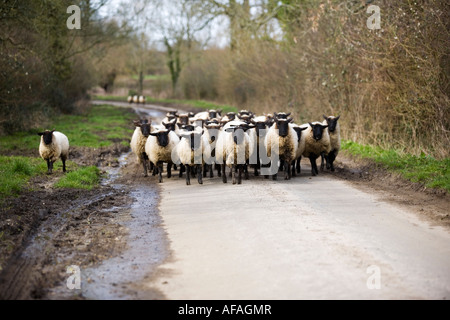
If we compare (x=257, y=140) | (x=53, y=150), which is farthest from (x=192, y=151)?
(x=53, y=150)

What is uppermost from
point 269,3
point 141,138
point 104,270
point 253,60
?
point 269,3

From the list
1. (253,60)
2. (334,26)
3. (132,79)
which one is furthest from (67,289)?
(132,79)

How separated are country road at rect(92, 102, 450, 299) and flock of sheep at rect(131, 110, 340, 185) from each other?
2.36 metres

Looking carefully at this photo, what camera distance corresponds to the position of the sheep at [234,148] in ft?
42.8

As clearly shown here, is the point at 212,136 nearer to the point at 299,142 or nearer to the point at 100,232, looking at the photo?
the point at 299,142

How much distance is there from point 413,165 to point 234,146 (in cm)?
413

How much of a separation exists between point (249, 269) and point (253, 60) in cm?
2617

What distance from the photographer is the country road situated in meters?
5.82

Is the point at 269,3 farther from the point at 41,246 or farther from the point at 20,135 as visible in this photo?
the point at 41,246

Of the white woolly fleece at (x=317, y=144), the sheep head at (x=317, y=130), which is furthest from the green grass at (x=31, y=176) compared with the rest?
the sheep head at (x=317, y=130)

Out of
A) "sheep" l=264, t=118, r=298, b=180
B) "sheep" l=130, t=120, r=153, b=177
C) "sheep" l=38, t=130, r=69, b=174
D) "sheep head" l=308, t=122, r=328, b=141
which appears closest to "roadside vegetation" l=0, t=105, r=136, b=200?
"sheep" l=38, t=130, r=69, b=174

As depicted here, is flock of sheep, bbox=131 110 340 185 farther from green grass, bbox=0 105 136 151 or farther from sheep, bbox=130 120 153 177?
green grass, bbox=0 105 136 151

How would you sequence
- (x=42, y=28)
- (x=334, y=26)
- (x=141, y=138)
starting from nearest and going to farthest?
(x=141, y=138), (x=334, y=26), (x=42, y=28)
